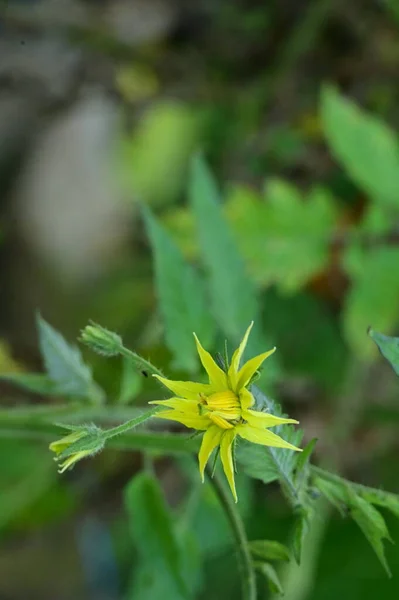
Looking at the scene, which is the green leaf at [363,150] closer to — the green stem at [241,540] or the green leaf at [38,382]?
the green leaf at [38,382]

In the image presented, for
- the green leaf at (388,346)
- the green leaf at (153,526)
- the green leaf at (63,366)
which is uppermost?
the green leaf at (388,346)

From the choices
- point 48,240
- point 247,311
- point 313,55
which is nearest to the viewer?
point 247,311

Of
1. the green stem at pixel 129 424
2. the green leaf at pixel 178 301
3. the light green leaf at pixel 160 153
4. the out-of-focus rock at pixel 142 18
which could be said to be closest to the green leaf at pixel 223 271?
the green leaf at pixel 178 301

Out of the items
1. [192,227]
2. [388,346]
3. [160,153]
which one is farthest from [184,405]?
[160,153]

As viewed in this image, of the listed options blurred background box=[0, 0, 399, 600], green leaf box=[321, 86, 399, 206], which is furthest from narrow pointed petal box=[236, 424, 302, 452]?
green leaf box=[321, 86, 399, 206]

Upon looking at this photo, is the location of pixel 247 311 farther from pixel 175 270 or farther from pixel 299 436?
pixel 299 436

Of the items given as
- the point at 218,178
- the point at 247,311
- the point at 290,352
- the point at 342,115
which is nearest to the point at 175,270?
the point at 247,311

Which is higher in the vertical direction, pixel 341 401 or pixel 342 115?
pixel 342 115

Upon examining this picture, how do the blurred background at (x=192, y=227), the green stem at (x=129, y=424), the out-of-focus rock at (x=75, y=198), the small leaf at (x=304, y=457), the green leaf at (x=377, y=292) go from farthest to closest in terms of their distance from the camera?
the out-of-focus rock at (x=75, y=198) → the blurred background at (x=192, y=227) → the green leaf at (x=377, y=292) → the small leaf at (x=304, y=457) → the green stem at (x=129, y=424)
